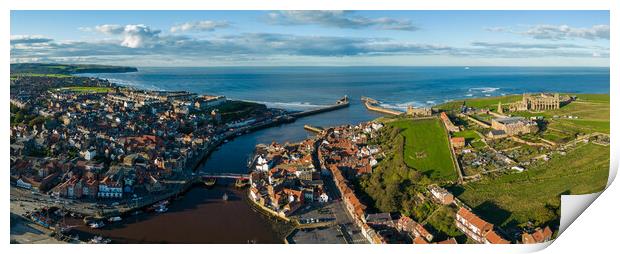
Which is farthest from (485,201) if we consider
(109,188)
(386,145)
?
(109,188)

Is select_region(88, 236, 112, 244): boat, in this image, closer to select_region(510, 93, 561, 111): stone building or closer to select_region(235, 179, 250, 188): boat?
select_region(235, 179, 250, 188): boat

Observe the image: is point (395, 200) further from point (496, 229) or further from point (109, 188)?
point (109, 188)

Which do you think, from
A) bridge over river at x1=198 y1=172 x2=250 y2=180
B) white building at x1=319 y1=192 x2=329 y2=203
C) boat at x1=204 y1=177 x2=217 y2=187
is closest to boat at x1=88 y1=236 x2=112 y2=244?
boat at x1=204 y1=177 x2=217 y2=187

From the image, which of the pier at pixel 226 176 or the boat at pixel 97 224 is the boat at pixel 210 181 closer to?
the pier at pixel 226 176

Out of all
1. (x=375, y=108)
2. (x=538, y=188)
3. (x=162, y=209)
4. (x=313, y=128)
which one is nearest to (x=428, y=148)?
(x=538, y=188)

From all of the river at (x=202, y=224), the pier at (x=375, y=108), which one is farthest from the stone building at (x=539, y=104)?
the river at (x=202, y=224)
